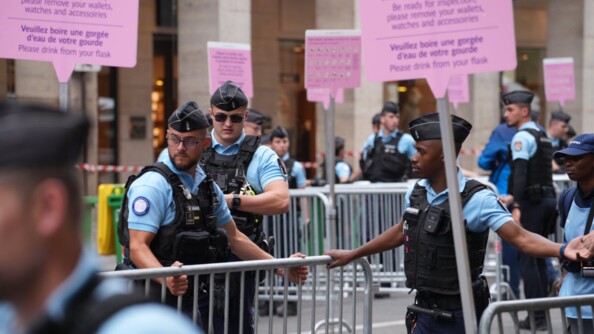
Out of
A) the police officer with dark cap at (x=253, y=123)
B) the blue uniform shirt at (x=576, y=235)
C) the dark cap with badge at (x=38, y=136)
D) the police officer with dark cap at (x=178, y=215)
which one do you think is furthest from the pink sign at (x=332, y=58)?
the dark cap with badge at (x=38, y=136)

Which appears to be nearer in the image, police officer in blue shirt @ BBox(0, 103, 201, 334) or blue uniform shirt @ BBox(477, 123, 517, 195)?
police officer in blue shirt @ BBox(0, 103, 201, 334)

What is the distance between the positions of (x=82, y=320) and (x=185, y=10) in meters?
18.3

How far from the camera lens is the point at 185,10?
780 inches

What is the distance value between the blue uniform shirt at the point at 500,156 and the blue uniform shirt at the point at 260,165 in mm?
5334

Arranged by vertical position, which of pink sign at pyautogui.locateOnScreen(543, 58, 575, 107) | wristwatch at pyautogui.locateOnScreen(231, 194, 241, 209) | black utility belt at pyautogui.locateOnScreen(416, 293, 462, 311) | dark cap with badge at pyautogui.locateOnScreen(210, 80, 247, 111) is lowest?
black utility belt at pyautogui.locateOnScreen(416, 293, 462, 311)

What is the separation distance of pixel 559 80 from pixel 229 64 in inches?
319

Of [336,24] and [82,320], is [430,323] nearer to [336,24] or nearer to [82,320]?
[82,320]

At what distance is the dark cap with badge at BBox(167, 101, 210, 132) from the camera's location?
599 centimetres

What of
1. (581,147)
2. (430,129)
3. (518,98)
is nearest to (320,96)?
(518,98)

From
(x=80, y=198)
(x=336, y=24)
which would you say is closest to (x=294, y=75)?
(x=336, y=24)

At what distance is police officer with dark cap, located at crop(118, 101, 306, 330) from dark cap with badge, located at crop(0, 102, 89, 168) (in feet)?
12.3

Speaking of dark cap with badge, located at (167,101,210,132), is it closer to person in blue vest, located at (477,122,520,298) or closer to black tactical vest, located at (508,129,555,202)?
black tactical vest, located at (508,129,555,202)

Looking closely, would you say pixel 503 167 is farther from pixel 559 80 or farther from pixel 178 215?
pixel 178 215

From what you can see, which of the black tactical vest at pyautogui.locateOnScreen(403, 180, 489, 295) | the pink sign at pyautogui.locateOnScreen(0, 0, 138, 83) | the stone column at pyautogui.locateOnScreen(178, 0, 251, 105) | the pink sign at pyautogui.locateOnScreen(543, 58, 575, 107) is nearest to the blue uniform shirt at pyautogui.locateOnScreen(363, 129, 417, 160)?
the pink sign at pyautogui.locateOnScreen(543, 58, 575, 107)
